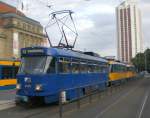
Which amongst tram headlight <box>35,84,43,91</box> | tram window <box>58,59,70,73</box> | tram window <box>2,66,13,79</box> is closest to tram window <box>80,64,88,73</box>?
tram window <box>58,59,70,73</box>

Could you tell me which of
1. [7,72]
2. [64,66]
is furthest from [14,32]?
[64,66]

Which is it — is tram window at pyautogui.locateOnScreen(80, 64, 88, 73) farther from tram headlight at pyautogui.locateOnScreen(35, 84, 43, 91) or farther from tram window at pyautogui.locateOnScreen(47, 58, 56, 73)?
tram headlight at pyautogui.locateOnScreen(35, 84, 43, 91)

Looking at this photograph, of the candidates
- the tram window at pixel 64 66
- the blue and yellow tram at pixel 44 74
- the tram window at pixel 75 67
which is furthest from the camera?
the tram window at pixel 75 67

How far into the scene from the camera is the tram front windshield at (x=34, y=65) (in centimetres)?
1757

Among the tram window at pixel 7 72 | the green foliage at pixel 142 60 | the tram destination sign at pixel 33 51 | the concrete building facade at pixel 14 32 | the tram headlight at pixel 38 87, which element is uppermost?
the concrete building facade at pixel 14 32

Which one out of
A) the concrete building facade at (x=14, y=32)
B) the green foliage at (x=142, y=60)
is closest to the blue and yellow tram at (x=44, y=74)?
the concrete building facade at (x=14, y=32)

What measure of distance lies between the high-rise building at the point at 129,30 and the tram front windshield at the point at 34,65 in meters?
93.0

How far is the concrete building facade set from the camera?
103m

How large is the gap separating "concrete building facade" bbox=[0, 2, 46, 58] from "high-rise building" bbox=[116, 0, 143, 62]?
28662 mm

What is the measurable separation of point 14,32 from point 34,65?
90.1m

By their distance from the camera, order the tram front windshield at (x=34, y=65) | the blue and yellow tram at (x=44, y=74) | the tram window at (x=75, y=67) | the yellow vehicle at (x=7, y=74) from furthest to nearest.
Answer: the yellow vehicle at (x=7, y=74), the tram window at (x=75, y=67), the tram front windshield at (x=34, y=65), the blue and yellow tram at (x=44, y=74)

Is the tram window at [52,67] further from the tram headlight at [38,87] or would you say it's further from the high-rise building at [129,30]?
the high-rise building at [129,30]

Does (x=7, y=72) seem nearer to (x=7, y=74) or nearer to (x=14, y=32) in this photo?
(x=7, y=74)

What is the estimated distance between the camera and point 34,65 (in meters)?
17.8
